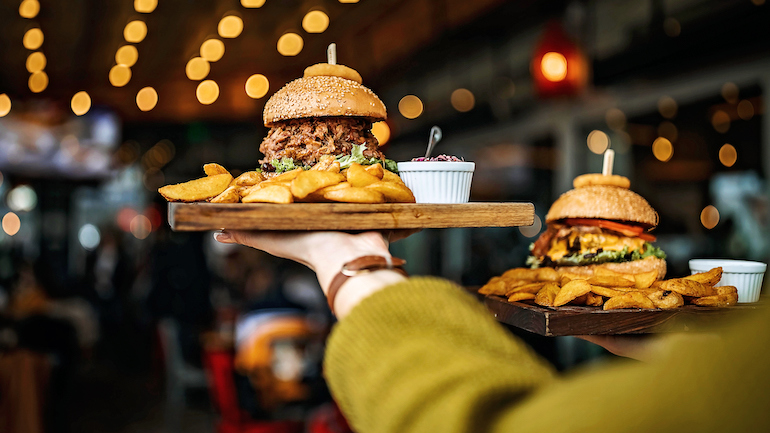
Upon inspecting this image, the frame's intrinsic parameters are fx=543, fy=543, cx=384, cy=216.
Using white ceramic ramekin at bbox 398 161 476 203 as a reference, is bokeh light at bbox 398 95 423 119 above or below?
above

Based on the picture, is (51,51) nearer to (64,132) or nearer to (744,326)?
(64,132)

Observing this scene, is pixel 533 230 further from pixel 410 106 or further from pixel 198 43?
pixel 198 43

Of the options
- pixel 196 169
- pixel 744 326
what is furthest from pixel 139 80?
pixel 744 326

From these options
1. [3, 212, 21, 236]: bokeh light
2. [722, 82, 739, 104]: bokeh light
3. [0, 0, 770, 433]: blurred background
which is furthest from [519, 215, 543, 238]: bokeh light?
[3, 212, 21, 236]: bokeh light

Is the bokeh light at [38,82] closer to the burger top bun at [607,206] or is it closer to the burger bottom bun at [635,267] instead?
the burger top bun at [607,206]

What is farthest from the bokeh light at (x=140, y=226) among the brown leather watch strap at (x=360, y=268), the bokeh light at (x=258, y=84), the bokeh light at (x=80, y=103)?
the brown leather watch strap at (x=360, y=268)

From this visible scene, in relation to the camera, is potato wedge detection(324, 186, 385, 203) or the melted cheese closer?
potato wedge detection(324, 186, 385, 203)

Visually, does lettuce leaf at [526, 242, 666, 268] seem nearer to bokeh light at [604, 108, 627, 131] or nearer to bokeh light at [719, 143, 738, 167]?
bokeh light at [719, 143, 738, 167]
